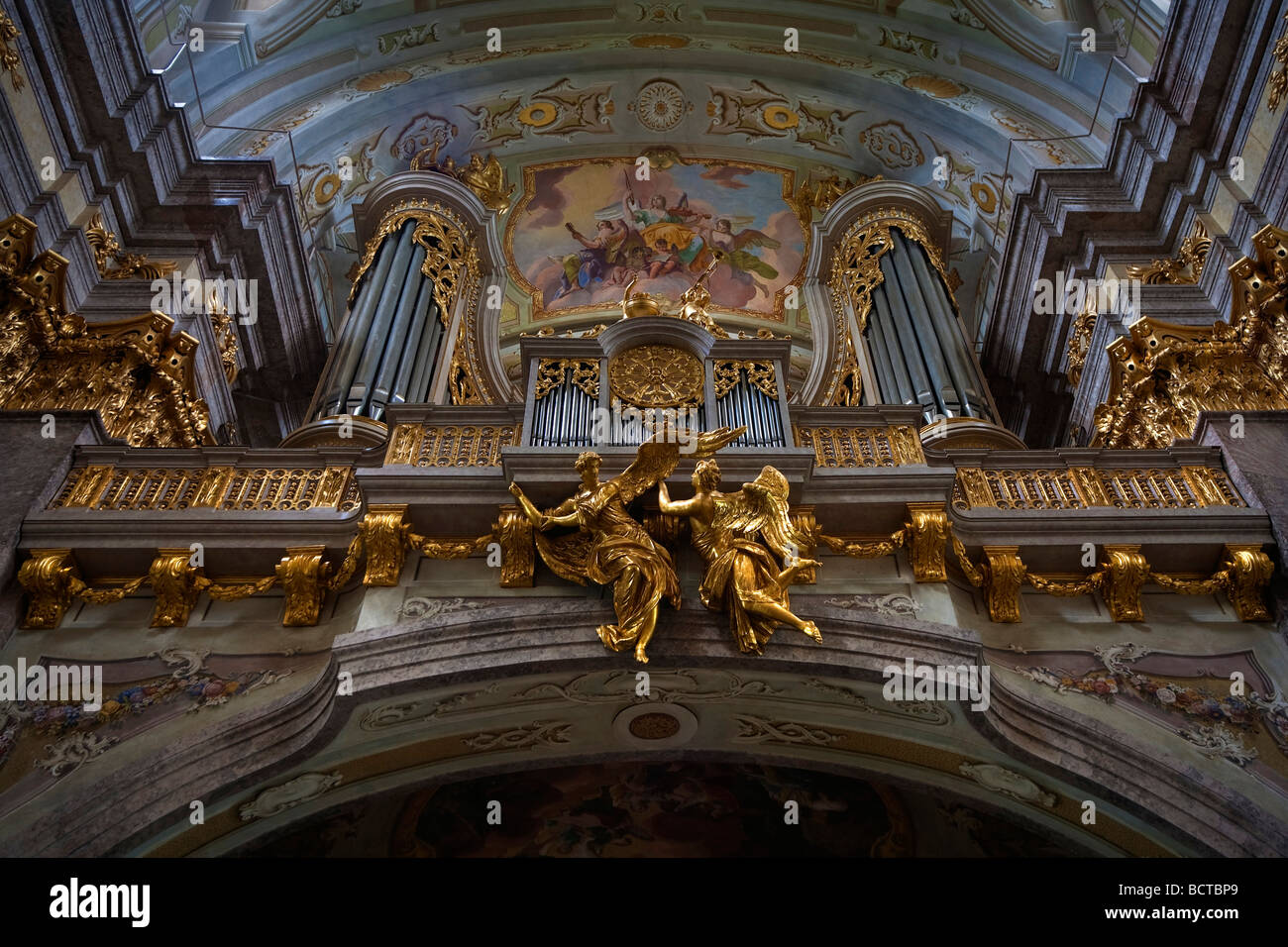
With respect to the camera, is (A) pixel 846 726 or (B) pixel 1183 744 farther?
(A) pixel 846 726

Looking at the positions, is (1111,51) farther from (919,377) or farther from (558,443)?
(558,443)

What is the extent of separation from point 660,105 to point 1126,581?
1065cm

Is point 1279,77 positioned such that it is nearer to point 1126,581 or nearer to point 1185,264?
point 1185,264

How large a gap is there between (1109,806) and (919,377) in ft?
17.6

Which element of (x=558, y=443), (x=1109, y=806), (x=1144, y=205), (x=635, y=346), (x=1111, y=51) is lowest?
(x=1109, y=806)

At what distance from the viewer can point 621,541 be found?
650 cm

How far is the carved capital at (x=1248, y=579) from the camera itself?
6.97 meters

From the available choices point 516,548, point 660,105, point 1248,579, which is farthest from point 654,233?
point 1248,579

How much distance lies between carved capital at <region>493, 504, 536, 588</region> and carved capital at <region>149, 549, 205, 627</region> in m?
2.00

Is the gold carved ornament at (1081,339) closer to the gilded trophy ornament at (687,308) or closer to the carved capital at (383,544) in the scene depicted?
the gilded trophy ornament at (687,308)

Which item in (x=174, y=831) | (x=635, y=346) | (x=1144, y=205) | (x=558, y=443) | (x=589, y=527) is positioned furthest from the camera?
(x=1144, y=205)

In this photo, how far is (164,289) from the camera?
9.42 meters

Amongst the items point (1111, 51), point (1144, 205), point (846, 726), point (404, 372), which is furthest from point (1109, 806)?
point (1111, 51)

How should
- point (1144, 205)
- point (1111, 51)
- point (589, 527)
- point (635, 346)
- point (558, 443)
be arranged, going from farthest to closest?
point (1111, 51), point (1144, 205), point (635, 346), point (558, 443), point (589, 527)
